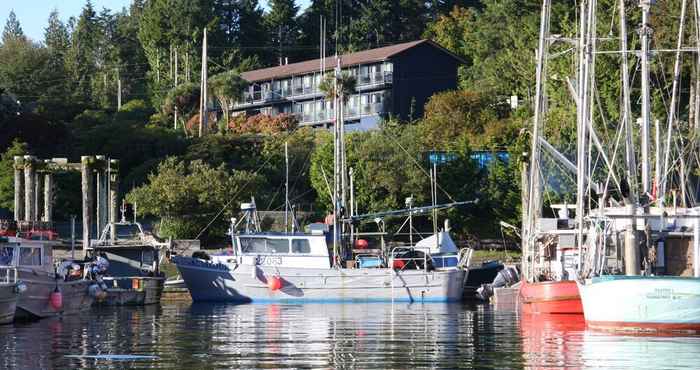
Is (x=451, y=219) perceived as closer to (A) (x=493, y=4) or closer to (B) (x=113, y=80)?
(A) (x=493, y=4)

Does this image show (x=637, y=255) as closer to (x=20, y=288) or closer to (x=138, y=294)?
(x=20, y=288)

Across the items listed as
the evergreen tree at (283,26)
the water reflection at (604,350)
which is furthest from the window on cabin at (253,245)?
the evergreen tree at (283,26)

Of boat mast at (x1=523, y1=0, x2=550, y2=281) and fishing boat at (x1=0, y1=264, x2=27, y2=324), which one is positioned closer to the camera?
fishing boat at (x1=0, y1=264, x2=27, y2=324)

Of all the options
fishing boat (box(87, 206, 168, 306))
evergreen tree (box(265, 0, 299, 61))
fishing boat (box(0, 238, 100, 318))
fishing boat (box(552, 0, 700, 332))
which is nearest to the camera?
fishing boat (box(552, 0, 700, 332))

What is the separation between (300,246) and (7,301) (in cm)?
1987

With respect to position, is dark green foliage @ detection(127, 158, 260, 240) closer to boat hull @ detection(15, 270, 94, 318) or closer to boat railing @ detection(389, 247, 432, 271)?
boat railing @ detection(389, 247, 432, 271)

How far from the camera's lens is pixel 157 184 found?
7238 centimetres

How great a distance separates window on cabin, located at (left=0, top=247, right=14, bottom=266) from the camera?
40.8m

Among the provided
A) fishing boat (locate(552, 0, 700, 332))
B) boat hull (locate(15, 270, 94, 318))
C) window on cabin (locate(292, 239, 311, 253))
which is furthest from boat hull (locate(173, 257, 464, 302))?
fishing boat (locate(552, 0, 700, 332))

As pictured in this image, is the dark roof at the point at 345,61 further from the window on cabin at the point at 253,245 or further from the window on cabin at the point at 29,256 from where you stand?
the window on cabin at the point at 29,256

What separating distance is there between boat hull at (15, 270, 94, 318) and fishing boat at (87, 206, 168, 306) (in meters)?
5.42

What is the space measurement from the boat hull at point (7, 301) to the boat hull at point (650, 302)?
16.0 meters

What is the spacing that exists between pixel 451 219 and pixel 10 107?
31.0 m

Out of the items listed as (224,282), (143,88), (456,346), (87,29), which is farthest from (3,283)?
(87,29)
